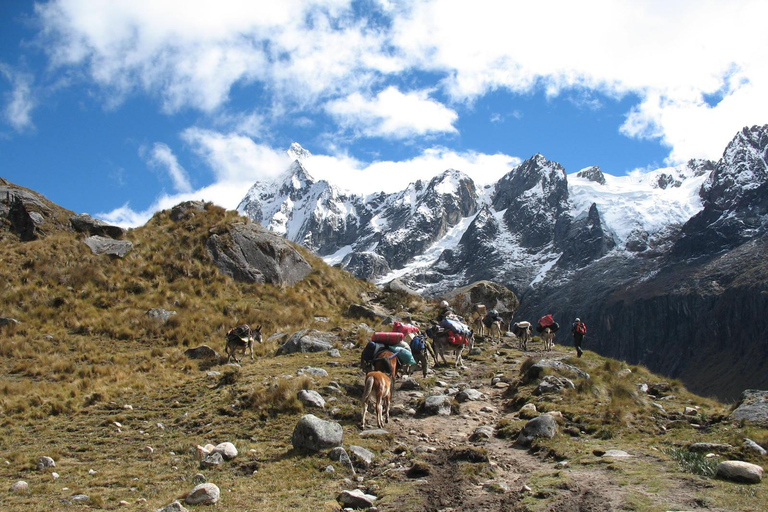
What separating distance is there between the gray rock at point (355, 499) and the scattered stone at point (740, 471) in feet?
→ 17.6

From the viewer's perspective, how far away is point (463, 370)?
67.2ft

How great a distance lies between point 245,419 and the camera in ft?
41.3

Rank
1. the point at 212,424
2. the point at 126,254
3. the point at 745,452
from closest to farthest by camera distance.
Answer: the point at 745,452
the point at 212,424
the point at 126,254

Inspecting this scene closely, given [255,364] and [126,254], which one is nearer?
[255,364]

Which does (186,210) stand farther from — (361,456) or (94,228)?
(361,456)

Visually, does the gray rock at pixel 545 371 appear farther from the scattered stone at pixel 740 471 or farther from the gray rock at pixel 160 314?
the gray rock at pixel 160 314

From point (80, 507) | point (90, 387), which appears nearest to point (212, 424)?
point (80, 507)

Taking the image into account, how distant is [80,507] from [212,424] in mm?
4577

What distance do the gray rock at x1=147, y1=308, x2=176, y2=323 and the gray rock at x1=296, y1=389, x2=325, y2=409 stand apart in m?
12.4

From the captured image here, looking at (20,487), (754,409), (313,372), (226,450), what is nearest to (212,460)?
(226,450)

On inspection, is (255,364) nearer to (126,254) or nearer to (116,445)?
(116,445)

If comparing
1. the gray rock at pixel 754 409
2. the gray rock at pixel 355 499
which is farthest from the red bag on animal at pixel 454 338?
the gray rock at pixel 355 499

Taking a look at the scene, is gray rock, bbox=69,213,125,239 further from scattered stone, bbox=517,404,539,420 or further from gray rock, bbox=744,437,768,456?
gray rock, bbox=744,437,768,456

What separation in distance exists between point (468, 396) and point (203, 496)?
9.13 m
